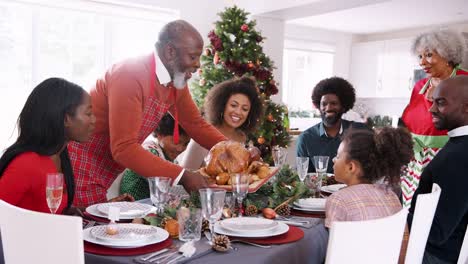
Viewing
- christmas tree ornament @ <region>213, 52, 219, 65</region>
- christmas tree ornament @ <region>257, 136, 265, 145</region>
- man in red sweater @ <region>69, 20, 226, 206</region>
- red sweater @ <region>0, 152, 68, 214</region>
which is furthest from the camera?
christmas tree ornament @ <region>213, 52, 219, 65</region>

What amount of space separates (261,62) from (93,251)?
394cm

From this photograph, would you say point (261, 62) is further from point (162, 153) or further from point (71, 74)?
point (162, 153)

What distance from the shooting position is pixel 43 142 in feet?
5.34

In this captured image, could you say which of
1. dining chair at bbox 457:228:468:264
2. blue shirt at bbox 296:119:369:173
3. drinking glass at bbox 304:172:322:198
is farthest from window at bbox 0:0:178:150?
dining chair at bbox 457:228:468:264

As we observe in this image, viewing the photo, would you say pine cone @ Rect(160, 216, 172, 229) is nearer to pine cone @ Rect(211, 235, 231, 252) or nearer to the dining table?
the dining table

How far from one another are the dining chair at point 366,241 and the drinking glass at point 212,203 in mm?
399

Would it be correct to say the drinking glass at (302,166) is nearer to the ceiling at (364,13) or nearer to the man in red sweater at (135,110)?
the man in red sweater at (135,110)

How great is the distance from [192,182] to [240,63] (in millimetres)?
3288

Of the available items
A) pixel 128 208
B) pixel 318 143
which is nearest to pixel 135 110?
pixel 128 208

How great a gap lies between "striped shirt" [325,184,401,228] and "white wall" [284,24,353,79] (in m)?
6.71

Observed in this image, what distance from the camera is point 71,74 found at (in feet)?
16.9

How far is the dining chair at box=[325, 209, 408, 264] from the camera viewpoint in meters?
1.08

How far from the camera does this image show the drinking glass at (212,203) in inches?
54.1

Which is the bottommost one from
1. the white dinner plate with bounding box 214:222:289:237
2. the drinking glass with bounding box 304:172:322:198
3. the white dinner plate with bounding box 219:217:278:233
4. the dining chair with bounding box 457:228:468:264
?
the dining chair with bounding box 457:228:468:264
